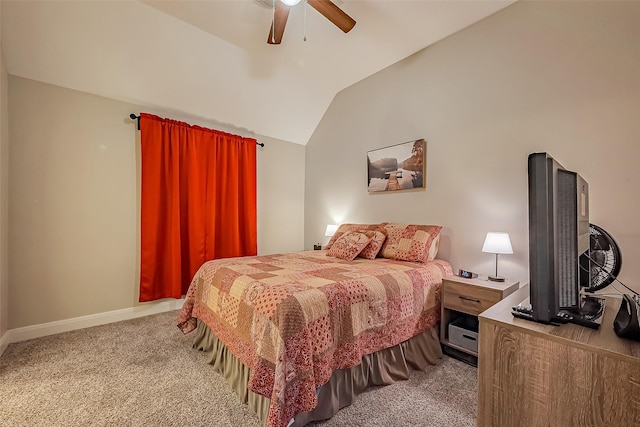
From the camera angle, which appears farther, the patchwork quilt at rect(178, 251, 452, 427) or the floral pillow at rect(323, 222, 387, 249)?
the floral pillow at rect(323, 222, 387, 249)

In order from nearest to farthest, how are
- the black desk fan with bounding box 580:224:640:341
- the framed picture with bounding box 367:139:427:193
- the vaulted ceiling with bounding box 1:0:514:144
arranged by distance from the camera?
the black desk fan with bounding box 580:224:640:341 → the vaulted ceiling with bounding box 1:0:514:144 → the framed picture with bounding box 367:139:427:193

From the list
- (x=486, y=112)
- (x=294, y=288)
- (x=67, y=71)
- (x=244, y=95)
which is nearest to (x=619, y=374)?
(x=294, y=288)

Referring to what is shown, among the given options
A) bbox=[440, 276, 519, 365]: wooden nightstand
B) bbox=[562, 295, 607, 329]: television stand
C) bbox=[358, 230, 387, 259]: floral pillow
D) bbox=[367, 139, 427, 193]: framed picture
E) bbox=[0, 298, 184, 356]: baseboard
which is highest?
bbox=[367, 139, 427, 193]: framed picture

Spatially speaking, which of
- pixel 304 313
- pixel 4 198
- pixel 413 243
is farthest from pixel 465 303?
pixel 4 198

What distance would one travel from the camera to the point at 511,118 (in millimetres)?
2330

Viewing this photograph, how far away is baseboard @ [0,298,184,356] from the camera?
2.37 metres

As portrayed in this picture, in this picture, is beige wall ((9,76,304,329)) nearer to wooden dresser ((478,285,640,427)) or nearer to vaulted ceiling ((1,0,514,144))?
vaulted ceiling ((1,0,514,144))

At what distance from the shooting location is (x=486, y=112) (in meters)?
2.49

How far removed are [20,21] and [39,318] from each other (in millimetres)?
2596

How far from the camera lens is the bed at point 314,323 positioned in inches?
52.0

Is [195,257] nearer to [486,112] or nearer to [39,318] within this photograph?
[39,318]

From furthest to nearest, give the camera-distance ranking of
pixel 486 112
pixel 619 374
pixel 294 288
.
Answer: pixel 486 112
pixel 294 288
pixel 619 374

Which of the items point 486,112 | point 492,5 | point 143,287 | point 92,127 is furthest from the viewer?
point 143,287

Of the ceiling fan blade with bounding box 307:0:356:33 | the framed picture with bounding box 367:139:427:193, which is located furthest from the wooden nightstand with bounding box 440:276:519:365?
the ceiling fan blade with bounding box 307:0:356:33
